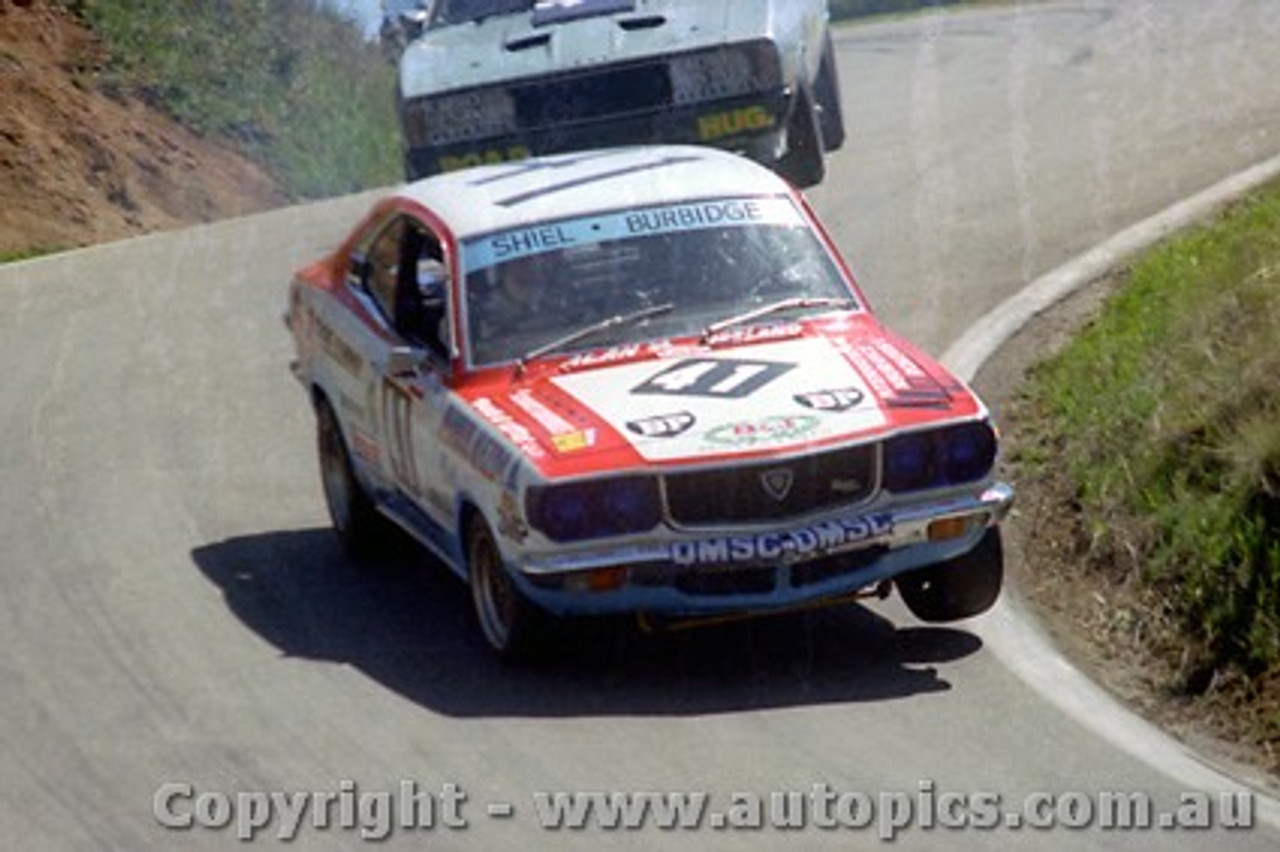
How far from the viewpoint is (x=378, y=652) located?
10.1 metres

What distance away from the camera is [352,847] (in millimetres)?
7969

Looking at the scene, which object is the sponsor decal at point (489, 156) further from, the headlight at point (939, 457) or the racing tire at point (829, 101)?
the headlight at point (939, 457)

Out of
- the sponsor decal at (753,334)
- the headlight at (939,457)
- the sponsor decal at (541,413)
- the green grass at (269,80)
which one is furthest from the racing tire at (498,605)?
the green grass at (269,80)

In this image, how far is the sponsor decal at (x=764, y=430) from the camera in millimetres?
9375

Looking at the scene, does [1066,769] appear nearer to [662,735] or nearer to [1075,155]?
[662,735]

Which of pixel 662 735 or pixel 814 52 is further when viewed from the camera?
pixel 814 52

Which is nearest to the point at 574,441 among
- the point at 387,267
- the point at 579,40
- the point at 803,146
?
the point at 387,267

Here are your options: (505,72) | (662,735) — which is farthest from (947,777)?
(505,72)

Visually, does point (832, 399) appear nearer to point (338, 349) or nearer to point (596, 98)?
point (338, 349)

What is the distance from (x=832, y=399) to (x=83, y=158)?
1435 cm

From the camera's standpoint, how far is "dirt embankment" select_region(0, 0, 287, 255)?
21.8 m

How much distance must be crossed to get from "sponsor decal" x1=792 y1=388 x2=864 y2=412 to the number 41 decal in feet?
0.59

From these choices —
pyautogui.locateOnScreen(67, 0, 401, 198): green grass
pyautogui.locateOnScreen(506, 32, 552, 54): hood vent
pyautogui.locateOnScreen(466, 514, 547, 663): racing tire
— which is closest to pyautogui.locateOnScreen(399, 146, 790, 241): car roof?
pyautogui.locateOnScreen(466, 514, 547, 663): racing tire

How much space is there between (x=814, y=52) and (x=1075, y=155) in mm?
1671
